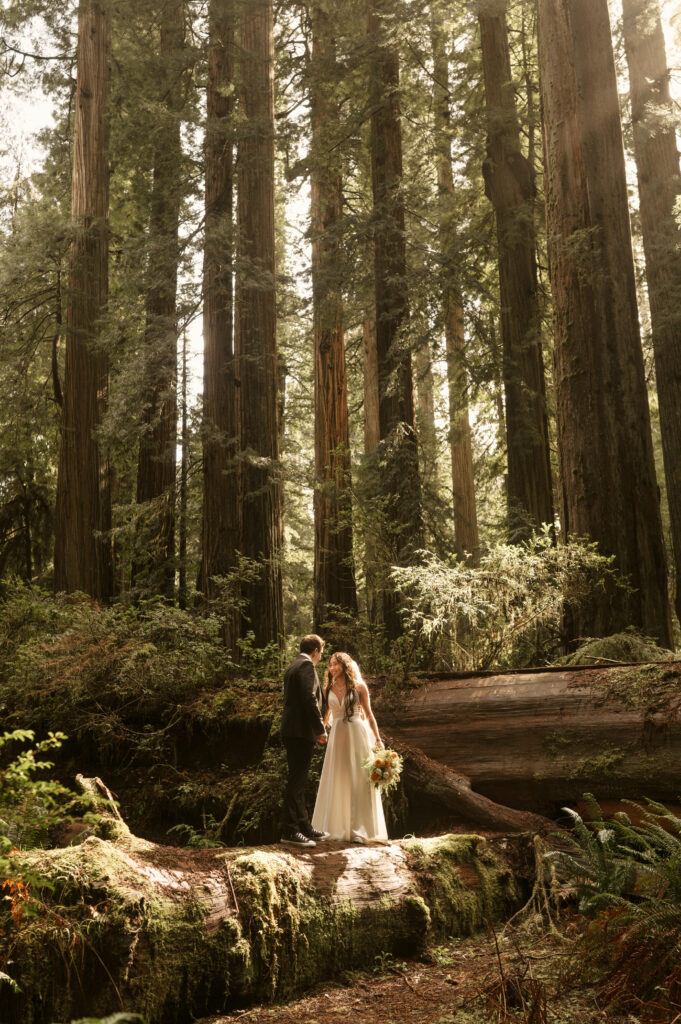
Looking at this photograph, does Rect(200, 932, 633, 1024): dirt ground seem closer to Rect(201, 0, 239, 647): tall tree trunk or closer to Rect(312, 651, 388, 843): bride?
Rect(312, 651, 388, 843): bride

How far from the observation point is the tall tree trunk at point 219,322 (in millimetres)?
14859

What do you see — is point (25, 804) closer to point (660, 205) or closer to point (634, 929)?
point (634, 929)

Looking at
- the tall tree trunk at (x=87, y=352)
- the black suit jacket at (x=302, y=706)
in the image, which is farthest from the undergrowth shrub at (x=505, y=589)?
the tall tree trunk at (x=87, y=352)

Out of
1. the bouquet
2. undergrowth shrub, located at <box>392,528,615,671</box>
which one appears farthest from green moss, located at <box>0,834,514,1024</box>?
undergrowth shrub, located at <box>392,528,615,671</box>

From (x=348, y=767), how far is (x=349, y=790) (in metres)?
0.22

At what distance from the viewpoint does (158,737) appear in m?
9.77

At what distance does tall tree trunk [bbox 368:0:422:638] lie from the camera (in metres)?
14.3

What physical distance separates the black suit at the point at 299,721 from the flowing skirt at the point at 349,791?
0.29 metres

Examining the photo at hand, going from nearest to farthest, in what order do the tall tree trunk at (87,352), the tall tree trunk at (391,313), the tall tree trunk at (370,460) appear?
the tall tree trunk at (370,460)
the tall tree trunk at (391,313)
the tall tree trunk at (87,352)

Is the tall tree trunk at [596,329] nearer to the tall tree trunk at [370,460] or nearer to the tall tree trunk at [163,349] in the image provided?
the tall tree trunk at [370,460]

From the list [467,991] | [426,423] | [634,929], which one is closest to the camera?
[634,929]

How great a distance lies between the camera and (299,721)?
8.05m

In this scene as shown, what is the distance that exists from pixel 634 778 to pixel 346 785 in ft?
8.76

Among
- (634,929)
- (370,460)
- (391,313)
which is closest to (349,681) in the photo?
(634,929)
